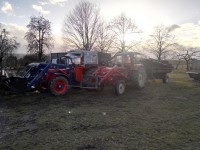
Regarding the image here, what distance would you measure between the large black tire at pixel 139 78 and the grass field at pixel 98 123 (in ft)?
9.60

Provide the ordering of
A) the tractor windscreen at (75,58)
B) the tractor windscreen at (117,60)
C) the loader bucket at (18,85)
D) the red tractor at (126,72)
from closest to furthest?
the loader bucket at (18,85)
the red tractor at (126,72)
the tractor windscreen at (75,58)
the tractor windscreen at (117,60)

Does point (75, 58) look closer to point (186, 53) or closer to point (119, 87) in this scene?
point (119, 87)

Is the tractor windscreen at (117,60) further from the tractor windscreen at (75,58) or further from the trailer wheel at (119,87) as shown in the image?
the tractor windscreen at (75,58)

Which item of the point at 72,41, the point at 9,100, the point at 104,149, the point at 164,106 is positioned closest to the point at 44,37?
the point at 72,41

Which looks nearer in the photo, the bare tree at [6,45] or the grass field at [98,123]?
the grass field at [98,123]

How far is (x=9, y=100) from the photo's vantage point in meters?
10.5

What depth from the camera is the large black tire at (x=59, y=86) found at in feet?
37.5

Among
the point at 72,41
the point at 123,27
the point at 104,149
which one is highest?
the point at 123,27

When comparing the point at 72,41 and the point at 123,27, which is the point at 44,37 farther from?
the point at 123,27

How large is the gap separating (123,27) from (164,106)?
105ft

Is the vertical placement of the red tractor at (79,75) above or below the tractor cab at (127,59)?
below

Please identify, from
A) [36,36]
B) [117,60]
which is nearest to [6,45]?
[36,36]

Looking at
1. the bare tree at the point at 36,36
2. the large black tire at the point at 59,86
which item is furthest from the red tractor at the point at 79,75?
the bare tree at the point at 36,36

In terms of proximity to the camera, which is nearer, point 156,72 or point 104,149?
point 104,149
